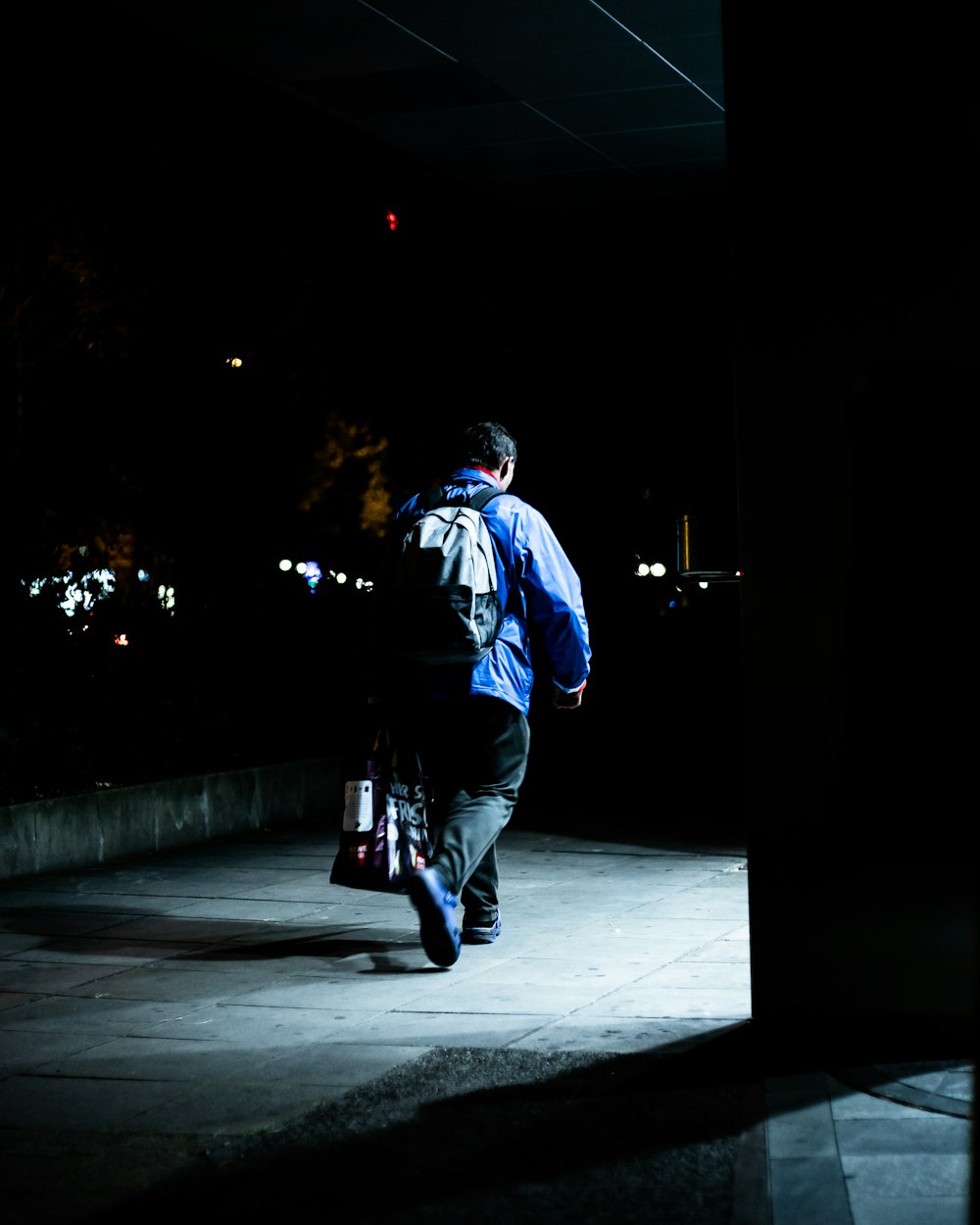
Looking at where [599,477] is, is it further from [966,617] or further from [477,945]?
[966,617]

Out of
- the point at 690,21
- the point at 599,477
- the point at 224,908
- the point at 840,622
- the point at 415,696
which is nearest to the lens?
the point at 840,622

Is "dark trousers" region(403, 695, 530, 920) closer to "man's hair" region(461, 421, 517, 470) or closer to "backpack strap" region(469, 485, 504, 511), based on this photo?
"backpack strap" region(469, 485, 504, 511)

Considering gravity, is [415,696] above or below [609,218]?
below

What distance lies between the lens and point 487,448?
631 cm

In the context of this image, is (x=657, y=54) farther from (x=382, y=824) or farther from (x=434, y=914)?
(x=434, y=914)

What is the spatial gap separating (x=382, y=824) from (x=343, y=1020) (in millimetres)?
1168

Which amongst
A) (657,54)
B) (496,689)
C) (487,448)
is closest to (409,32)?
(657,54)

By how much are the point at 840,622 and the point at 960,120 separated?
8.09 ft

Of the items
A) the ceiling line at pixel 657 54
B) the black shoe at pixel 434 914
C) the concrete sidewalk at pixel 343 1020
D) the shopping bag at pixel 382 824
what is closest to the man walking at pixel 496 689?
the shopping bag at pixel 382 824

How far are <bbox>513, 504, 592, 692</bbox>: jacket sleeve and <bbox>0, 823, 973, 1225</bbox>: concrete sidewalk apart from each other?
3.66ft

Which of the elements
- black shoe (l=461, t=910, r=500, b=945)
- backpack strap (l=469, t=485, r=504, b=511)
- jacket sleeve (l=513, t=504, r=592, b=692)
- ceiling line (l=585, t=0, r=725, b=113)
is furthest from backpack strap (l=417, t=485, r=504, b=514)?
ceiling line (l=585, t=0, r=725, b=113)

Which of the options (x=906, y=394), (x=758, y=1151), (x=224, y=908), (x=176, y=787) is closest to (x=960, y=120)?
(x=906, y=394)

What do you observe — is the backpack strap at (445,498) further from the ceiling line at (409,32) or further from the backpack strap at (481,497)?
the ceiling line at (409,32)

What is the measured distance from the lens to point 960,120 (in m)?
4.36
